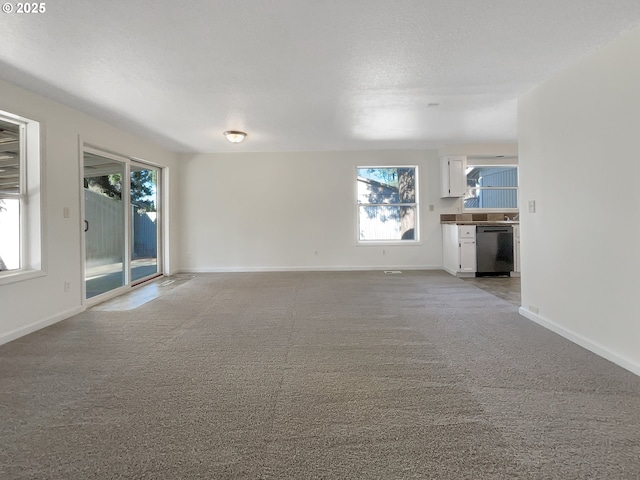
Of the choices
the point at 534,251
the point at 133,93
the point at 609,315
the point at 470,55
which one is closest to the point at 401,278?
the point at 534,251

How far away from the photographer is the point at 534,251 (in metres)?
3.32

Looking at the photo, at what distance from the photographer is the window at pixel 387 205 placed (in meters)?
6.74

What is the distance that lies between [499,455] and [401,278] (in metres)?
4.32

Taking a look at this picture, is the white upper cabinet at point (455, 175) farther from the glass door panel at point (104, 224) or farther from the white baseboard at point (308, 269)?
the glass door panel at point (104, 224)

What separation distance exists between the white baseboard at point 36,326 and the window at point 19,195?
535mm

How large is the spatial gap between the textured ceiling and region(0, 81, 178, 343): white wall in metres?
0.19

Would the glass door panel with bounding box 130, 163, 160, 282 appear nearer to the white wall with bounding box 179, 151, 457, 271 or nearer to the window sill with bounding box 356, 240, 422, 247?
the white wall with bounding box 179, 151, 457, 271

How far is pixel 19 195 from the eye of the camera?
325 centimetres

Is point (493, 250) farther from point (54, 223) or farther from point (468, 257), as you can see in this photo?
point (54, 223)

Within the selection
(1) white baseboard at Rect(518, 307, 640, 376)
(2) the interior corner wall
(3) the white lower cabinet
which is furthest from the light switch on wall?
(3) the white lower cabinet

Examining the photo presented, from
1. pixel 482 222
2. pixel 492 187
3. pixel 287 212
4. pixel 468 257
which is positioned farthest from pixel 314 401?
pixel 492 187

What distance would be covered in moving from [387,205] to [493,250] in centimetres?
213

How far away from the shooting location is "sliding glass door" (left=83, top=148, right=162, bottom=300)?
428cm

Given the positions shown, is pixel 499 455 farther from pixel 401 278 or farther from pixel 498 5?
pixel 401 278
